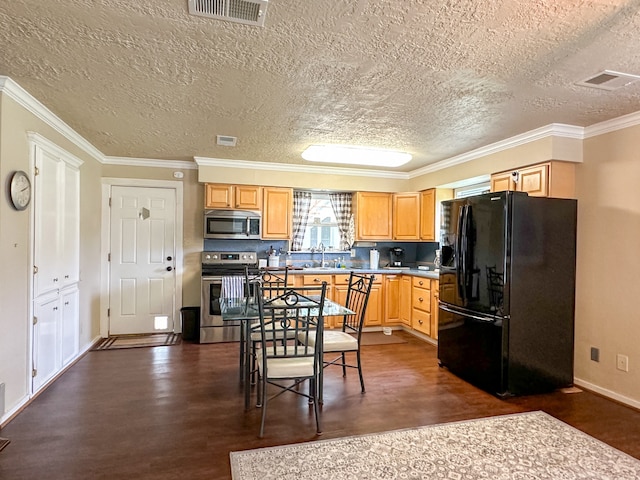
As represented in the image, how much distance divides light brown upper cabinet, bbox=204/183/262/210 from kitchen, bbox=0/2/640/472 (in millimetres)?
106

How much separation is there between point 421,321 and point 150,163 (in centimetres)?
425

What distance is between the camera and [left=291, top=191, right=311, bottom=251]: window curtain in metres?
5.61

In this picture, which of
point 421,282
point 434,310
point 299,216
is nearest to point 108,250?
point 299,216

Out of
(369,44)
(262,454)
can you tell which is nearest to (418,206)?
(369,44)

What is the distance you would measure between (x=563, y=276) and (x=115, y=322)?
17.3 ft

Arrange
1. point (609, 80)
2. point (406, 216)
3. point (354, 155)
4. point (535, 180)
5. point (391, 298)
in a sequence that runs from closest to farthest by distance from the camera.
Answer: point (609, 80) < point (535, 180) < point (354, 155) < point (391, 298) < point (406, 216)

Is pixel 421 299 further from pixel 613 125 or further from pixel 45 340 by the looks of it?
pixel 45 340

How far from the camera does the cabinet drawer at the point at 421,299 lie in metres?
4.73

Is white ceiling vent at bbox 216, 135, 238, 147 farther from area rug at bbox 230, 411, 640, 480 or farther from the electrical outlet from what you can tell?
the electrical outlet

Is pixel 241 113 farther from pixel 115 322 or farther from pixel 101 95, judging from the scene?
pixel 115 322

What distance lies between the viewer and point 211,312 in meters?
4.71

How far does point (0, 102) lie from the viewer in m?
2.49

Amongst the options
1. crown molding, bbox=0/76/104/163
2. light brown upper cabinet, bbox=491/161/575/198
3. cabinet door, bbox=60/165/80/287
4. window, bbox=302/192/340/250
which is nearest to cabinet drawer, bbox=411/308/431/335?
window, bbox=302/192/340/250

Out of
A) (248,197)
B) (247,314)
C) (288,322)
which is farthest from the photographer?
(248,197)
